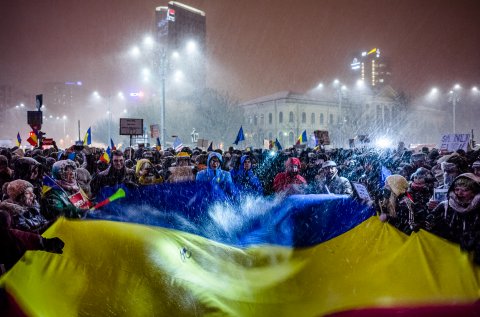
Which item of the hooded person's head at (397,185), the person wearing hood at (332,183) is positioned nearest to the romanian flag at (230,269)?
the hooded person's head at (397,185)

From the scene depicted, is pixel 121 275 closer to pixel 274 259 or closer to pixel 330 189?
pixel 274 259

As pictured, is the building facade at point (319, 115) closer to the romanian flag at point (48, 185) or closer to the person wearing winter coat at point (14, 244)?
the romanian flag at point (48, 185)

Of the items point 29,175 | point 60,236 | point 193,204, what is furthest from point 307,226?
point 29,175

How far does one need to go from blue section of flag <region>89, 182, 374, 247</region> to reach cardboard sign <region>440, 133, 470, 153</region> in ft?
32.8

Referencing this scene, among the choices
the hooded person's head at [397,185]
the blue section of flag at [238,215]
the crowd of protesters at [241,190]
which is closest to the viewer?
the crowd of protesters at [241,190]

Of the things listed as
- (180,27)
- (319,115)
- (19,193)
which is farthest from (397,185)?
(180,27)

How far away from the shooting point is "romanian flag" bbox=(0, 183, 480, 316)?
11.5 ft

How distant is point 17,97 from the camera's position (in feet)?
416

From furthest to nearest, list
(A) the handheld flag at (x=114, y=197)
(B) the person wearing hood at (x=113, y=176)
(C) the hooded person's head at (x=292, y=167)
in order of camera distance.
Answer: (C) the hooded person's head at (x=292, y=167)
(B) the person wearing hood at (x=113, y=176)
(A) the handheld flag at (x=114, y=197)

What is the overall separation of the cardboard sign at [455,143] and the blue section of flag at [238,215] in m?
9.99

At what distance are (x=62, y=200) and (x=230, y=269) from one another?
2423 mm

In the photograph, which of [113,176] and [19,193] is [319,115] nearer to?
[113,176]

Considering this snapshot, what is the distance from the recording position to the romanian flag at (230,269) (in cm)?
351

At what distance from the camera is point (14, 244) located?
139 inches
